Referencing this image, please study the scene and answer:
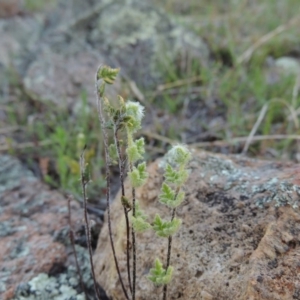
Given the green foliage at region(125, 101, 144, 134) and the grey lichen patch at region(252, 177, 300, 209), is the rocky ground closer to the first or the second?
the grey lichen patch at region(252, 177, 300, 209)

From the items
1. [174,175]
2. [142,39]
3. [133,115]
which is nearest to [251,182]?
[174,175]

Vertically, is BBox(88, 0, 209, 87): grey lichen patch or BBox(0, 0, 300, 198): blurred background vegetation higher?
BBox(88, 0, 209, 87): grey lichen patch

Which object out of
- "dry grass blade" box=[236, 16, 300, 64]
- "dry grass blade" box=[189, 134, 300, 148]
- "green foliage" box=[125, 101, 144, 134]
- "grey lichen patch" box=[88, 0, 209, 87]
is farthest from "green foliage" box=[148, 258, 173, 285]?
"dry grass blade" box=[236, 16, 300, 64]

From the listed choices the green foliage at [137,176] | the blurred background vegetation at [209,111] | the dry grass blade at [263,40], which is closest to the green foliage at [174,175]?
the green foliage at [137,176]

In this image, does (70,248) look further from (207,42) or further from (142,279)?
(207,42)

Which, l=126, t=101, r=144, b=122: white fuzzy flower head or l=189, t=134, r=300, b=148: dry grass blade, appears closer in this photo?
l=126, t=101, r=144, b=122: white fuzzy flower head

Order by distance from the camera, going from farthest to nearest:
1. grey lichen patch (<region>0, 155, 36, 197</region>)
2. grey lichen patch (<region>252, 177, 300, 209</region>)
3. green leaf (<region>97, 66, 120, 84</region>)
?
grey lichen patch (<region>0, 155, 36, 197</region>), grey lichen patch (<region>252, 177, 300, 209</region>), green leaf (<region>97, 66, 120, 84</region>)
